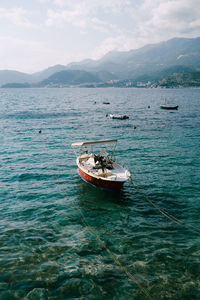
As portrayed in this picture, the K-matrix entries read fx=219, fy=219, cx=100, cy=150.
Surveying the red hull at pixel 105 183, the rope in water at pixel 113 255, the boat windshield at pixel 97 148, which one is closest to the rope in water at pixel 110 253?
the rope in water at pixel 113 255

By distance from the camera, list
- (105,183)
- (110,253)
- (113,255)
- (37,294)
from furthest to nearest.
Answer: (105,183), (110,253), (113,255), (37,294)

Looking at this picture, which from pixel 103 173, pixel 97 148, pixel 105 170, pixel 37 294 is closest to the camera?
pixel 37 294

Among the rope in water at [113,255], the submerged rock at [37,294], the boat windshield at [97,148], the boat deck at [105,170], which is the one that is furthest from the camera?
the boat windshield at [97,148]

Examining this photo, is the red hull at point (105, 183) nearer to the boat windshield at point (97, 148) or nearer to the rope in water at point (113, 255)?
the boat windshield at point (97, 148)

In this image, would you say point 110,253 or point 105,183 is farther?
point 105,183

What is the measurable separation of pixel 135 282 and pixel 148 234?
15.2 ft

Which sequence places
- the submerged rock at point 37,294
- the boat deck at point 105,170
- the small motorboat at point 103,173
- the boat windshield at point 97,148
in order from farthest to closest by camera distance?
the boat windshield at point 97,148, the boat deck at point 105,170, the small motorboat at point 103,173, the submerged rock at point 37,294

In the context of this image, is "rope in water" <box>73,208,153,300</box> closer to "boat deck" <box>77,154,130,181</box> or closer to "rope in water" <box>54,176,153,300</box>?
"rope in water" <box>54,176,153,300</box>

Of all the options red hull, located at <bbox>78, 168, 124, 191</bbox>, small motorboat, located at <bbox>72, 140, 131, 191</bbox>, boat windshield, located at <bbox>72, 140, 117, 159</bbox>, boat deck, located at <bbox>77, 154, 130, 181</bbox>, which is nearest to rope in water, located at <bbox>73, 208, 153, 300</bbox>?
red hull, located at <bbox>78, 168, 124, 191</bbox>

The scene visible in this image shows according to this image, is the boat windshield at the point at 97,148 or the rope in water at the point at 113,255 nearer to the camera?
the rope in water at the point at 113,255

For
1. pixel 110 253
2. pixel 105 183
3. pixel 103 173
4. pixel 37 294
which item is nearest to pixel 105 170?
pixel 103 173

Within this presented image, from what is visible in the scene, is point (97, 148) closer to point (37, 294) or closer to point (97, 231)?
point (97, 231)

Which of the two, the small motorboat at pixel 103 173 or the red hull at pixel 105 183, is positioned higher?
the small motorboat at pixel 103 173

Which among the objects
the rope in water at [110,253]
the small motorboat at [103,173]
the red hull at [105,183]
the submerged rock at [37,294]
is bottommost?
the rope in water at [110,253]
